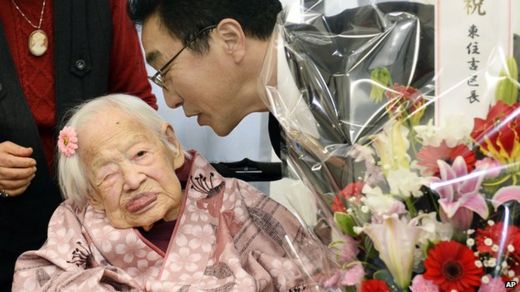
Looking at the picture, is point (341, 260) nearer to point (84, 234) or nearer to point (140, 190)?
point (140, 190)

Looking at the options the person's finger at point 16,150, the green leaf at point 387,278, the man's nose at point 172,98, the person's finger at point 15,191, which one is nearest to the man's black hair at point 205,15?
the man's nose at point 172,98

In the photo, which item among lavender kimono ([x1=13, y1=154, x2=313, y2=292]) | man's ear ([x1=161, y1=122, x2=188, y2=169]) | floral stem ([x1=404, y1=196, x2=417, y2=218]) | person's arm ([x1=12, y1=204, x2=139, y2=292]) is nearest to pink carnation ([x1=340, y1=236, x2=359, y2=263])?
floral stem ([x1=404, y1=196, x2=417, y2=218])

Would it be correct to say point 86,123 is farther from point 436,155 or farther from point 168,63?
point 436,155

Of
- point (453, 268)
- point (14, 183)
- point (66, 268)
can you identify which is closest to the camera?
point (453, 268)

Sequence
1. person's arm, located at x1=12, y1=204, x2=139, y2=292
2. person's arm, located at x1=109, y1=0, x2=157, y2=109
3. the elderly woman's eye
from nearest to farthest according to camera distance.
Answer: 1. person's arm, located at x1=12, y1=204, x2=139, y2=292
2. the elderly woman's eye
3. person's arm, located at x1=109, y1=0, x2=157, y2=109

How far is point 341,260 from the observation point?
1.09 metres

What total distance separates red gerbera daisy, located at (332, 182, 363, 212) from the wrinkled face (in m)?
0.63

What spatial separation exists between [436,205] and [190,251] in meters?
0.71

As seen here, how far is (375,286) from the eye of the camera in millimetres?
1032

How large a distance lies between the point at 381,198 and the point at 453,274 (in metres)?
0.14

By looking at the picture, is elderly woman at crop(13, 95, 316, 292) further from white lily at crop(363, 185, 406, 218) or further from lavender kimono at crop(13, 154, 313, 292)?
white lily at crop(363, 185, 406, 218)

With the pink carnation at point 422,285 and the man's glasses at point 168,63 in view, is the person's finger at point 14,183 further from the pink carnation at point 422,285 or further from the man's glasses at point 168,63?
the pink carnation at point 422,285

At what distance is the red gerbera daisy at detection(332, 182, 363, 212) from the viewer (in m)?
1.05

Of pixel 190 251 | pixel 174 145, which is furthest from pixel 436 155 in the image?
pixel 174 145
